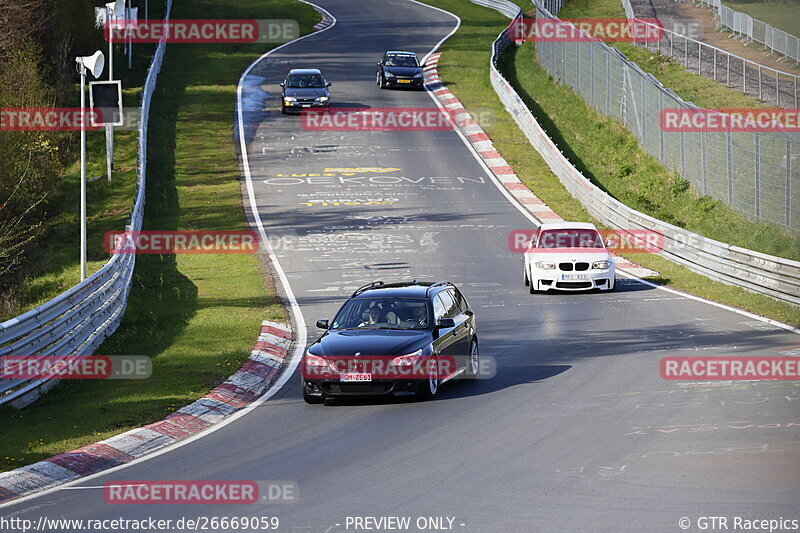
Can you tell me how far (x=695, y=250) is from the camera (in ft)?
88.7

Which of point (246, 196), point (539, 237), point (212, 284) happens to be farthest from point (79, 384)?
point (246, 196)

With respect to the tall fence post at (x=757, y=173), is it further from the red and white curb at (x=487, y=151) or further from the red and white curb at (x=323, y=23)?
the red and white curb at (x=323, y=23)

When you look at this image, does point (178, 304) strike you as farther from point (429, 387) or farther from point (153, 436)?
point (153, 436)

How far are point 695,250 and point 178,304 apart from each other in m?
11.9

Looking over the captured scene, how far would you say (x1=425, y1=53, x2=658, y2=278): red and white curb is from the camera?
29672 mm

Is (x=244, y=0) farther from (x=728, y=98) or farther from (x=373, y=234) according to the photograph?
(x=373, y=234)

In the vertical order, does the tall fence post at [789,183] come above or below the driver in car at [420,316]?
above

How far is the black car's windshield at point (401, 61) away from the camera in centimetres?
5594

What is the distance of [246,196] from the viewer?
3816 cm

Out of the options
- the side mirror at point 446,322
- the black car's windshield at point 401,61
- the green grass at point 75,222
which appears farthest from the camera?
the black car's windshield at point 401,61

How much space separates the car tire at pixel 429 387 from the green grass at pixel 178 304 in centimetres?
322

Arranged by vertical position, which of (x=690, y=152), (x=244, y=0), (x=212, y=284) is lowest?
(x=212, y=284)

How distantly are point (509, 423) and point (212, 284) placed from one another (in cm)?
1471

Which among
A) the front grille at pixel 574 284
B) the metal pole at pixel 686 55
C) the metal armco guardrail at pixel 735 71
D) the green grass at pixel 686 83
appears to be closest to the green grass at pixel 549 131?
the front grille at pixel 574 284
